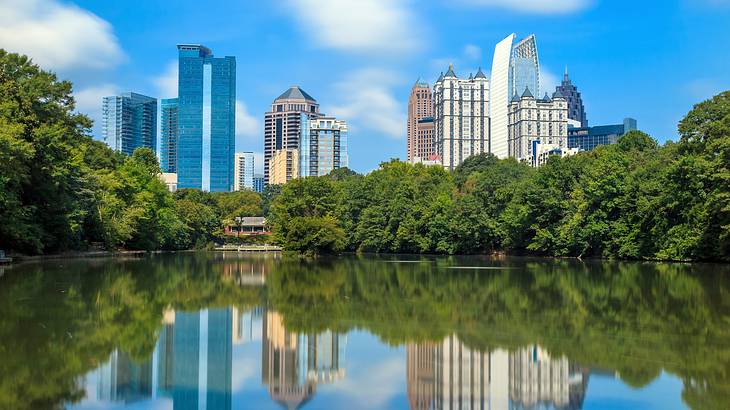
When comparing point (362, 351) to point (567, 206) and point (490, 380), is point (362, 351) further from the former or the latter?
point (567, 206)

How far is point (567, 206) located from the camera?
56344 millimetres

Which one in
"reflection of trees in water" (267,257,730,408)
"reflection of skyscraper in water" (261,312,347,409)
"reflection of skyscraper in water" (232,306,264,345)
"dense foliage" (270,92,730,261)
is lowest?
"reflection of skyscraper in water" (261,312,347,409)

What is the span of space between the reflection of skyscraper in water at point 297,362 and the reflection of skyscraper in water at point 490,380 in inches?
43.5

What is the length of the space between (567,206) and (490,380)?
1937 inches

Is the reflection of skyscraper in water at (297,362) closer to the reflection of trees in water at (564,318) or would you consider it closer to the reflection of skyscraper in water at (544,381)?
the reflection of trees in water at (564,318)

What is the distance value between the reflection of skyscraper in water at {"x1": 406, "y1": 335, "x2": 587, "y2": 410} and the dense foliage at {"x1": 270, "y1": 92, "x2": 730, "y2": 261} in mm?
31055

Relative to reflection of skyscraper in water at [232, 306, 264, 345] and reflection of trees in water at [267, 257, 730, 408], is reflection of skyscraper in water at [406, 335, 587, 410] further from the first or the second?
reflection of skyscraper in water at [232, 306, 264, 345]

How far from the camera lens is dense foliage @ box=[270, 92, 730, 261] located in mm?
42344

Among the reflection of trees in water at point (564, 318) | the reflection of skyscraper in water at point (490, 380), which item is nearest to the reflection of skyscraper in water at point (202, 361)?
the reflection of trees in water at point (564, 318)

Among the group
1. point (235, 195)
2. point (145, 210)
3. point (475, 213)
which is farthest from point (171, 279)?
point (235, 195)

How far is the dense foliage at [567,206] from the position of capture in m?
42.3

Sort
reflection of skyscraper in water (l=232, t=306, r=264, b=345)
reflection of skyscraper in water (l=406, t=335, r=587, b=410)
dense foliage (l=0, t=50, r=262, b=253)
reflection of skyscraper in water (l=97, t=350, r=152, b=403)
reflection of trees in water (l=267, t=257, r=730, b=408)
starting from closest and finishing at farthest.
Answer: reflection of skyscraper in water (l=406, t=335, r=587, b=410) → reflection of skyscraper in water (l=97, t=350, r=152, b=403) → reflection of trees in water (l=267, t=257, r=730, b=408) → reflection of skyscraper in water (l=232, t=306, r=264, b=345) → dense foliage (l=0, t=50, r=262, b=253)

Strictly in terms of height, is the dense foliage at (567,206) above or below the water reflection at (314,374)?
above

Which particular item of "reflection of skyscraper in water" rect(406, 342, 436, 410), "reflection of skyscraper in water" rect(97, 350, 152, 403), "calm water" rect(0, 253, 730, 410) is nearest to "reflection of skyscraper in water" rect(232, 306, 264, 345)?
"calm water" rect(0, 253, 730, 410)
